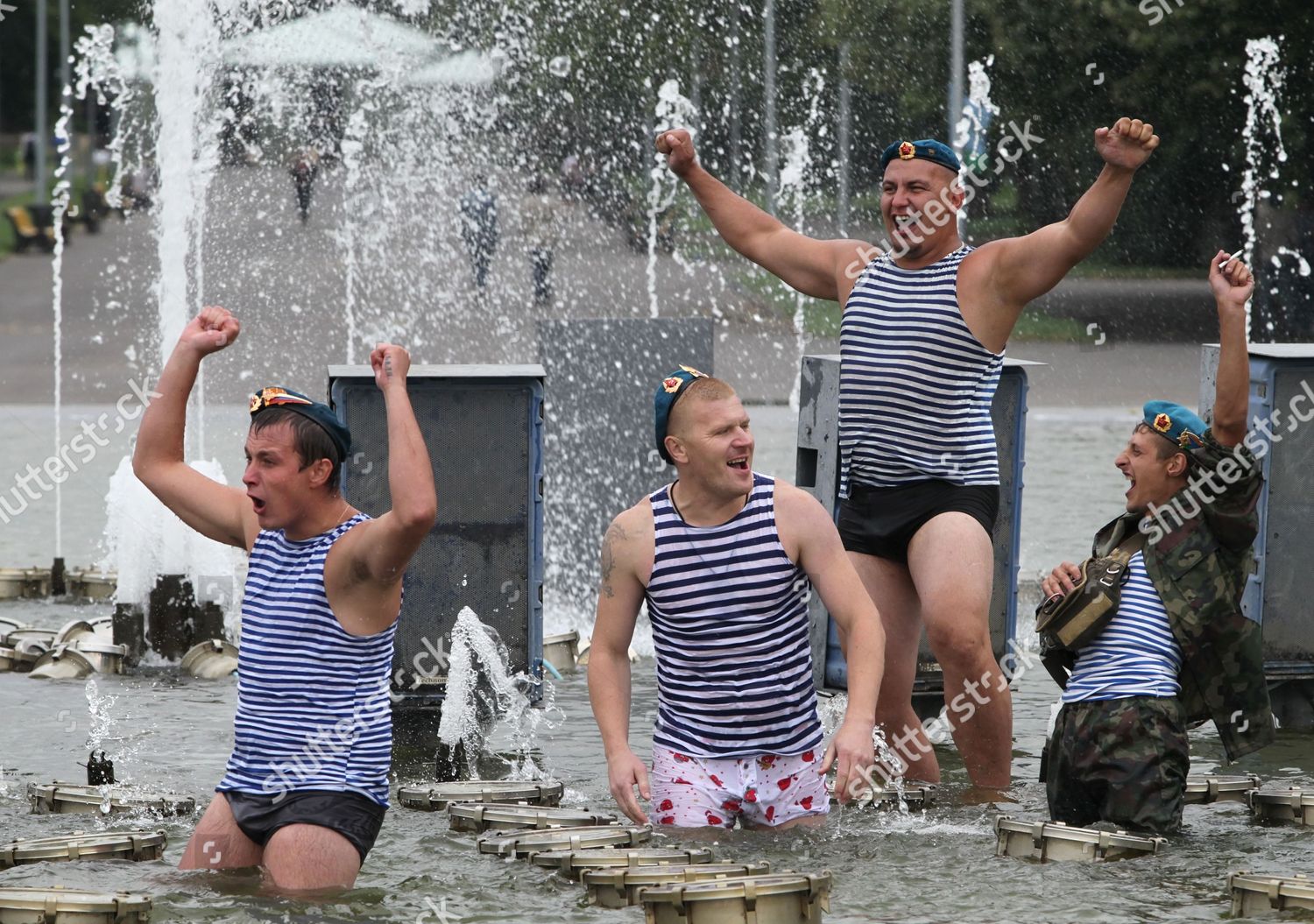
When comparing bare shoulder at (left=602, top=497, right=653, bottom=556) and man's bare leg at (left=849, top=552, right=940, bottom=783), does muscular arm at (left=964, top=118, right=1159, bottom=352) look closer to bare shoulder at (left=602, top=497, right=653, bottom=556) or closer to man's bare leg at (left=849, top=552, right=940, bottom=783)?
man's bare leg at (left=849, top=552, right=940, bottom=783)

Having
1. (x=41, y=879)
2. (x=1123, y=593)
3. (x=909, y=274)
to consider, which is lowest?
(x=41, y=879)

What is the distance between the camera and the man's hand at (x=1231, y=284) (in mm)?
4727

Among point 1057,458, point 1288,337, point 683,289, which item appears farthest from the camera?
point 683,289

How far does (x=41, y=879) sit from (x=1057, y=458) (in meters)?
9.93

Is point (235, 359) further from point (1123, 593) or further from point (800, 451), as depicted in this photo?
point (1123, 593)

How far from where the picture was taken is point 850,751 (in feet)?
13.8

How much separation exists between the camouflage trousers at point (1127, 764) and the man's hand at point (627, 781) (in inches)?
43.9

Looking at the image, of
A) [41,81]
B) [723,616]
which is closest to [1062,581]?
[723,616]

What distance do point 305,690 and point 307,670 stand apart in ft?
0.14

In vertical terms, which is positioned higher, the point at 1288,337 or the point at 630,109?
the point at 630,109

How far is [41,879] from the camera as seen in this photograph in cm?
436

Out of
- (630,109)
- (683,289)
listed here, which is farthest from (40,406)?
(630,109)

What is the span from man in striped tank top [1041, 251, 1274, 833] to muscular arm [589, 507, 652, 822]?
1.05 m

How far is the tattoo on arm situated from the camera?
15.3 ft
